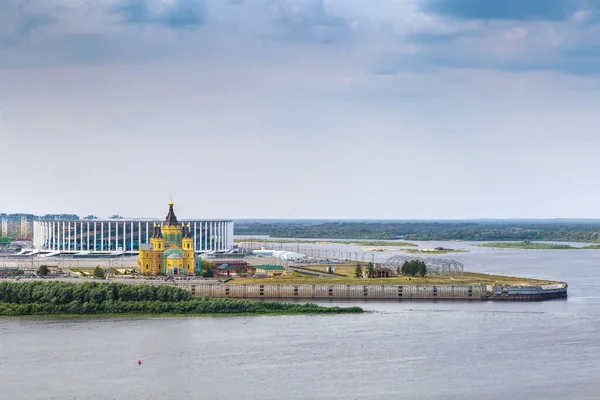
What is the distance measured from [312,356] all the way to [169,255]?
28.4 m

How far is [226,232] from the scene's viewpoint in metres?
94.5

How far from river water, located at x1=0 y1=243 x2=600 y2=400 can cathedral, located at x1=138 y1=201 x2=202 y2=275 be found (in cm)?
1745

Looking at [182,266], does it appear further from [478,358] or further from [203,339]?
[478,358]

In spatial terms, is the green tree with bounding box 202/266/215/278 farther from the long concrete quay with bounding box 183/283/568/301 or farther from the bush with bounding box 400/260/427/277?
the bush with bounding box 400/260/427/277

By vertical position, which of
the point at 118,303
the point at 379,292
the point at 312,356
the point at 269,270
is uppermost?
the point at 269,270

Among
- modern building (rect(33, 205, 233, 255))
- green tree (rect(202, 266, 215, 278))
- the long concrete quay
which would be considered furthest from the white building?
the long concrete quay

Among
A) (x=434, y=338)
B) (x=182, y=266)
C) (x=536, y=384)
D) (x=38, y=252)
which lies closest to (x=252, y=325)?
(x=434, y=338)

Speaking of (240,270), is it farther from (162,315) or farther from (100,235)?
(100,235)

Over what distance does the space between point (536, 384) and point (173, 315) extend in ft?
62.5

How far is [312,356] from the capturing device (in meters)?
35.3

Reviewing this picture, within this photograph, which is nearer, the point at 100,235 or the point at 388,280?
the point at 388,280

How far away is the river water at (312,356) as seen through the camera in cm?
3064

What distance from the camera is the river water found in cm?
3064

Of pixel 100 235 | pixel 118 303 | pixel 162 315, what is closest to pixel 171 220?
pixel 118 303
